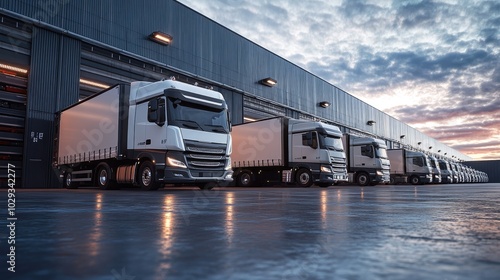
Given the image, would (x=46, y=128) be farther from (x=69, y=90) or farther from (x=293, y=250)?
(x=293, y=250)

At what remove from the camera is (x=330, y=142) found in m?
16.3

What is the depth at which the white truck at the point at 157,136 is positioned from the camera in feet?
32.0

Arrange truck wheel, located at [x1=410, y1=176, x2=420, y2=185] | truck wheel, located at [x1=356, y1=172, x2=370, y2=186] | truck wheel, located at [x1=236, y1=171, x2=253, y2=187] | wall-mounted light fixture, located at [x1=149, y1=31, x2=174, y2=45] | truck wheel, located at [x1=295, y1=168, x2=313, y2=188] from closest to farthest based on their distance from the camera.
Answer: truck wheel, located at [x1=295, y1=168, x2=313, y2=188], truck wheel, located at [x1=236, y1=171, x2=253, y2=187], wall-mounted light fixture, located at [x1=149, y1=31, x2=174, y2=45], truck wheel, located at [x1=356, y1=172, x2=370, y2=186], truck wheel, located at [x1=410, y1=176, x2=420, y2=185]

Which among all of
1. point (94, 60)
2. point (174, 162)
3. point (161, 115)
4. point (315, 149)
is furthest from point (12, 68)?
point (315, 149)

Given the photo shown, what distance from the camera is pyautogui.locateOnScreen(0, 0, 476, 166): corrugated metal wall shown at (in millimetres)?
15317

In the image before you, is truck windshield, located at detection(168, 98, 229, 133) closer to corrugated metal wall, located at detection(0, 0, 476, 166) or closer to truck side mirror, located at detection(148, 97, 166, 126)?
truck side mirror, located at detection(148, 97, 166, 126)

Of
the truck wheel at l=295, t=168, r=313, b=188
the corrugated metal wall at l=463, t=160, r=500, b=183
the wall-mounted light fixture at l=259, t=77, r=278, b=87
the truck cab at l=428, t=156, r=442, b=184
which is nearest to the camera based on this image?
the truck wheel at l=295, t=168, r=313, b=188

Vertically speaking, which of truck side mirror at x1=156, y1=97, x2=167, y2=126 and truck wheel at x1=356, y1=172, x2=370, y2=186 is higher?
truck side mirror at x1=156, y1=97, x2=167, y2=126

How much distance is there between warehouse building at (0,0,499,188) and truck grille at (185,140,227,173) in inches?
302

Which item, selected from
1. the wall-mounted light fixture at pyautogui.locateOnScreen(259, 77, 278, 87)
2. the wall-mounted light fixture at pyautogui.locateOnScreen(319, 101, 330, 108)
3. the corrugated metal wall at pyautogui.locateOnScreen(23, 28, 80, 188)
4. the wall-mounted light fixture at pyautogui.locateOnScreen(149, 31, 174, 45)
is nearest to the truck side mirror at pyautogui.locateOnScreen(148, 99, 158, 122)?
the corrugated metal wall at pyautogui.locateOnScreen(23, 28, 80, 188)

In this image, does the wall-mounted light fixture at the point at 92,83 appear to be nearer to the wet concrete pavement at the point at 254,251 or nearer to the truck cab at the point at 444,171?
the wet concrete pavement at the point at 254,251

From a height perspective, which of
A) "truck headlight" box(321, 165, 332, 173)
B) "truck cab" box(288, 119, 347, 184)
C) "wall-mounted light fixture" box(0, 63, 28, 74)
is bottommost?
"truck headlight" box(321, 165, 332, 173)

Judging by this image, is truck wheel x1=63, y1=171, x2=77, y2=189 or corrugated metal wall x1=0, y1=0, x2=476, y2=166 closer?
truck wheel x1=63, y1=171, x2=77, y2=189

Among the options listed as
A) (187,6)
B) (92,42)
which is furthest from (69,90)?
(187,6)
